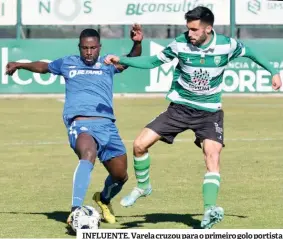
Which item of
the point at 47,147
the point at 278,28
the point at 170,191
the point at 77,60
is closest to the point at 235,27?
the point at 278,28

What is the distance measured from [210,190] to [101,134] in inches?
48.6

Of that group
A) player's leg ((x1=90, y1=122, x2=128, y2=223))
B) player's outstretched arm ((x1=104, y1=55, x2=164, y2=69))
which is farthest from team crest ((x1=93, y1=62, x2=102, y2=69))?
player's leg ((x1=90, y1=122, x2=128, y2=223))

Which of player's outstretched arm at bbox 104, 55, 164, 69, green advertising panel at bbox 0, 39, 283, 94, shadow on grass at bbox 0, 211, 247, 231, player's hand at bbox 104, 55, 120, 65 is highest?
player's hand at bbox 104, 55, 120, 65

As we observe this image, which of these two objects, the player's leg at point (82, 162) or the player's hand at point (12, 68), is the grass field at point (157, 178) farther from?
the player's hand at point (12, 68)

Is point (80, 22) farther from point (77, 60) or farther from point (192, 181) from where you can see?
point (77, 60)

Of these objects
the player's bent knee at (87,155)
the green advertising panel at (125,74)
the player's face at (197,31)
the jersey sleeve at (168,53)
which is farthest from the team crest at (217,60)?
the green advertising panel at (125,74)

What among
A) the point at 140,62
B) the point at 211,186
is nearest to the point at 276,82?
the point at 211,186

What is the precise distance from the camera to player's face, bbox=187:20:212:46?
10.4m

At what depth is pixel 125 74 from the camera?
32938mm

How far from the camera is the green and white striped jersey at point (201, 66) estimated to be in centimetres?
1057

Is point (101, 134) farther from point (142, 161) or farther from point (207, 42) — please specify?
point (207, 42)

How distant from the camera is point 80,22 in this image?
33.8 m

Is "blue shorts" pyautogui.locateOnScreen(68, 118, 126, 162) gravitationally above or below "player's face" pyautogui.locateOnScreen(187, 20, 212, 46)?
below

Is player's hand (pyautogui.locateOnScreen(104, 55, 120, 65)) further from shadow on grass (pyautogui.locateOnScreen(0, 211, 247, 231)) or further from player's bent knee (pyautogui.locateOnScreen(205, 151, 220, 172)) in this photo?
shadow on grass (pyautogui.locateOnScreen(0, 211, 247, 231))
